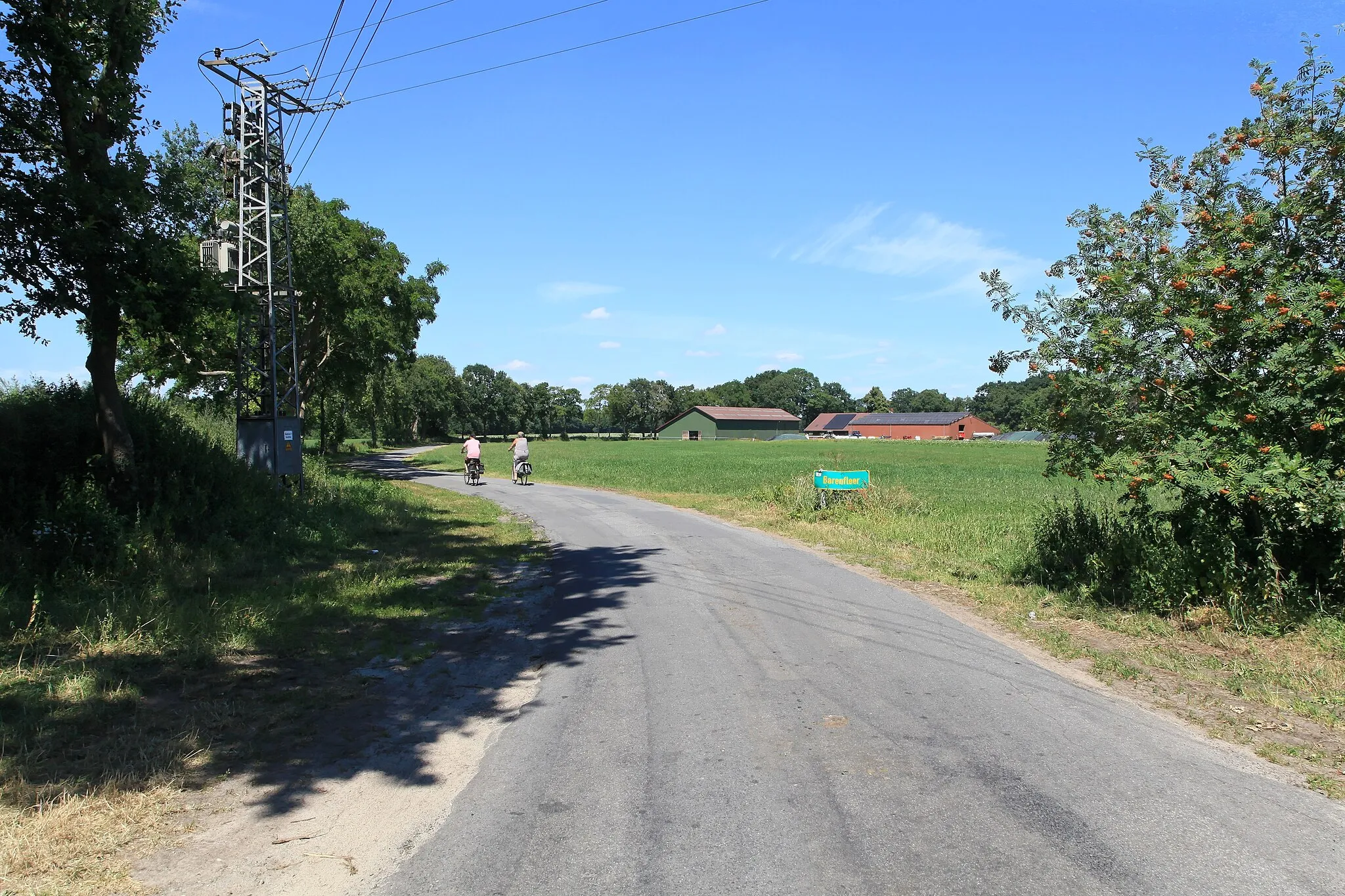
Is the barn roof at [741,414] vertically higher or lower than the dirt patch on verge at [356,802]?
higher

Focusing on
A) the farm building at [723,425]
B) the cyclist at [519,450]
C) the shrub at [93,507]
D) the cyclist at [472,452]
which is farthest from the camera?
the farm building at [723,425]

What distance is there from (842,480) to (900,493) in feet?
Answer: 6.64

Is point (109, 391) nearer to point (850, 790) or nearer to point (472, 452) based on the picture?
point (850, 790)

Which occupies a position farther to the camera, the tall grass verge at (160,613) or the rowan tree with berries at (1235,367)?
the rowan tree with berries at (1235,367)

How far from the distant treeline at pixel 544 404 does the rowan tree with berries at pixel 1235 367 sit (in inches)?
1535

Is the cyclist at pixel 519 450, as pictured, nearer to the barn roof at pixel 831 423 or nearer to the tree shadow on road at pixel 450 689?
the tree shadow on road at pixel 450 689

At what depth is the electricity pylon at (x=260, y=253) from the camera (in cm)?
1516

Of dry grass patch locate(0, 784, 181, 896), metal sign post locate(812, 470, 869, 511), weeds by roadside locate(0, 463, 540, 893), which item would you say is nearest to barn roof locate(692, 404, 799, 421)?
metal sign post locate(812, 470, 869, 511)

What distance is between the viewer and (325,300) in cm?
2872

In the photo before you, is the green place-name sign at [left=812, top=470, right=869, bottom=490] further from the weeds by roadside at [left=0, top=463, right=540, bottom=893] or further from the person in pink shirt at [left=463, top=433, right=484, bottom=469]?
the person in pink shirt at [left=463, top=433, right=484, bottom=469]

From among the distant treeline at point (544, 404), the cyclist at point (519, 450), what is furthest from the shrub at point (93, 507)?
the distant treeline at point (544, 404)

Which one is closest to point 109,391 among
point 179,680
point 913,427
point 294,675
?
point 179,680

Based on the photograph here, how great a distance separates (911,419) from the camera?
143 metres

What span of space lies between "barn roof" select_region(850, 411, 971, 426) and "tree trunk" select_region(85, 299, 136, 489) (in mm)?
136289
